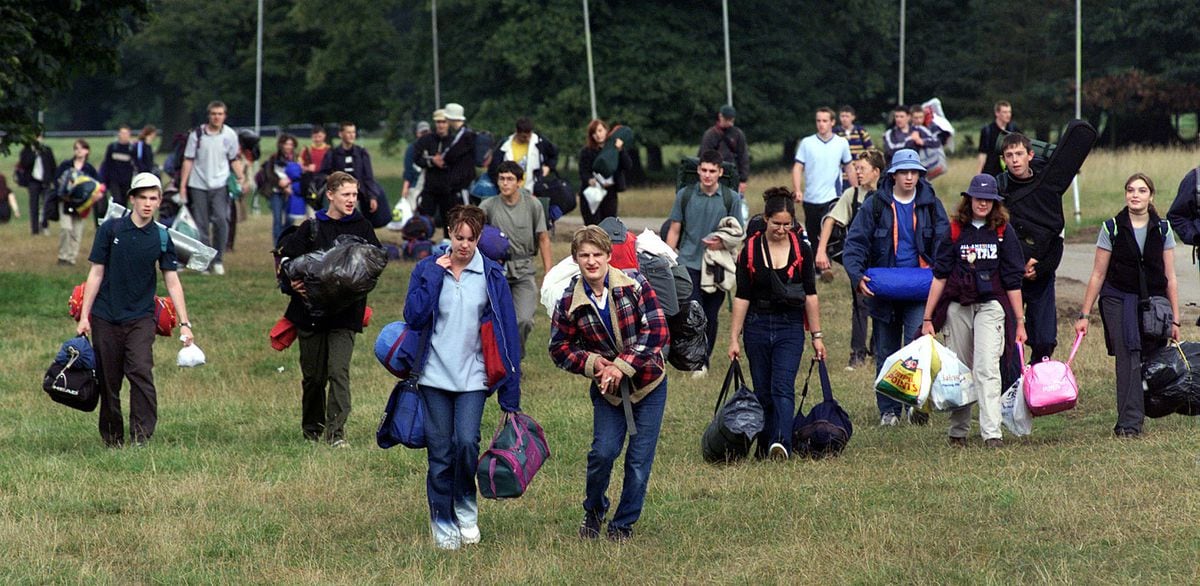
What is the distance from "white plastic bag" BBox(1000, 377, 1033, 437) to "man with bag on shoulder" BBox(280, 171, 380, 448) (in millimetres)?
4074

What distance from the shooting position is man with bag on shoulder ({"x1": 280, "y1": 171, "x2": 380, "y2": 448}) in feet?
33.1

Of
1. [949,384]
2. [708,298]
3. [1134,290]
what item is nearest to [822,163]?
[708,298]

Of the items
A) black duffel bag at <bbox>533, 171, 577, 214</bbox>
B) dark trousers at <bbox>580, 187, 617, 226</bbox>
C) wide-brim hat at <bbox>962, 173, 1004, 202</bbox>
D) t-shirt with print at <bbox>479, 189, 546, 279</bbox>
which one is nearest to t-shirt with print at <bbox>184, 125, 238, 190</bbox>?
dark trousers at <bbox>580, 187, 617, 226</bbox>

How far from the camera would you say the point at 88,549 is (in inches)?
312

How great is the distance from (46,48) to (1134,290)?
41.7 feet

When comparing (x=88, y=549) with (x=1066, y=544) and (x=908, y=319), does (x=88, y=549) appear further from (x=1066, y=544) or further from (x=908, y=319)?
(x=908, y=319)

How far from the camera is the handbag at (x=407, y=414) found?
7734 mm

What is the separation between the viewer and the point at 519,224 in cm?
1273

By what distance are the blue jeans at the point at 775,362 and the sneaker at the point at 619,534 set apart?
2094 mm

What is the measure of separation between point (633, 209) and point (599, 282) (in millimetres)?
24788

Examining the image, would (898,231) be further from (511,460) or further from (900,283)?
(511,460)

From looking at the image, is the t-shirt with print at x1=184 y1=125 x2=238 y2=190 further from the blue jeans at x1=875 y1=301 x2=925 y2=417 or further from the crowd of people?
the blue jeans at x1=875 y1=301 x2=925 y2=417

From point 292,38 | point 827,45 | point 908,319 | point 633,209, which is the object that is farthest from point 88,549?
point 292,38

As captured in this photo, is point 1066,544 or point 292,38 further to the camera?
point 292,38
